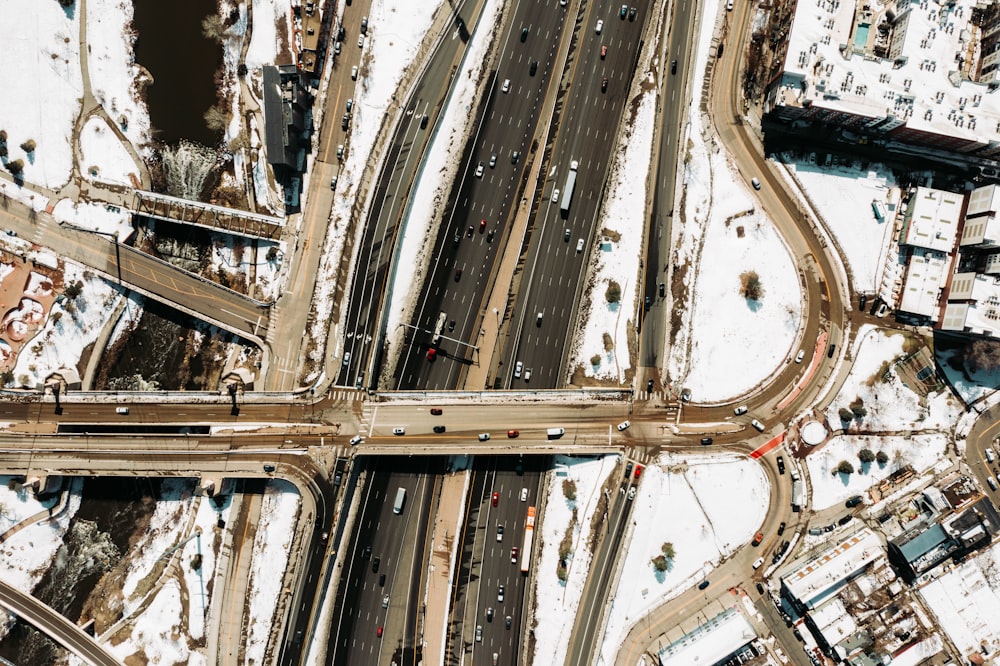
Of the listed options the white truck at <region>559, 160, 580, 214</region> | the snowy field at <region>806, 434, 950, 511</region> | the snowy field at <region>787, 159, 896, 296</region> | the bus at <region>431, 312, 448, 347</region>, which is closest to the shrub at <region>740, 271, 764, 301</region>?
the snowy field at <region>787, 159, 896, 296</region>

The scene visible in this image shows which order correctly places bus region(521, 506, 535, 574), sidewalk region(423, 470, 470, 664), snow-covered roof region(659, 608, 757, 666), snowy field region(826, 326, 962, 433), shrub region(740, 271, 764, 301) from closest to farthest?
1. snow-covered roof region(659, 608, 757, 666)
2. shrub region(740, 271, 764, 301)
3. bus region(521, 506, 535, 574)
4. snowy field region(826, 326, 962, 433)
5. sidewalk region(423, 470, 470, 664)

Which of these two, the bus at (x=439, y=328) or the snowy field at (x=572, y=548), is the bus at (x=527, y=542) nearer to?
the snowy field at (x=572, y=548)

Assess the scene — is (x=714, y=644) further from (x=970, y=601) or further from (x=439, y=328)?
(x=439, y=328)

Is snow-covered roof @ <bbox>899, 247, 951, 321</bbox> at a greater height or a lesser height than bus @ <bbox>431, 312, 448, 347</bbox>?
lesser

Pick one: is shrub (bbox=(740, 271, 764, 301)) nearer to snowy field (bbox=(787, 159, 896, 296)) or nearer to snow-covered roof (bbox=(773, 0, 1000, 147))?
snowy field (bbox=(787, 159, 896, 296))

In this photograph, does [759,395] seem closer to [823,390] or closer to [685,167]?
[823,390]

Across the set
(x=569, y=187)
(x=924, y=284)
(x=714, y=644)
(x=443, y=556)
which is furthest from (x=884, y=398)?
(x=443, y=556)
